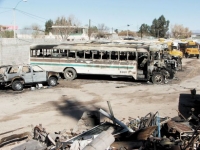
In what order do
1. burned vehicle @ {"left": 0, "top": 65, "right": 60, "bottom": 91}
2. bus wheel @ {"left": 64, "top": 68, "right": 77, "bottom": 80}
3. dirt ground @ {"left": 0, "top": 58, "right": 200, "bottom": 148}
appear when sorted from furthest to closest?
Answer: bus wheel @ {"left": 64, "top": 68, "right": 77, "bottom": 80} → burned vehicle @ {"left": 0, "top": 65, "right": 60, "bottom": 91} → dirt ground @ {"left": 0, "top": 58, "right": 200, "bottom": 148}

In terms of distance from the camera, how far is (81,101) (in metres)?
15.1

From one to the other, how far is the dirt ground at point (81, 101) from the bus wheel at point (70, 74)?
455mm

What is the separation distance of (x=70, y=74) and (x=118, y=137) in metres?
12.9

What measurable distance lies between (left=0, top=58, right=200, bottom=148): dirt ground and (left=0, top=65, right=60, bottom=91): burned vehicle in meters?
0.48

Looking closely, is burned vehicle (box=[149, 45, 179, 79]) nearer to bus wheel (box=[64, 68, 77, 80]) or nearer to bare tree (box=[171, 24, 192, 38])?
bus wheel (box=[64, 68, 77, 80])

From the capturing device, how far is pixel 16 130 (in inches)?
421

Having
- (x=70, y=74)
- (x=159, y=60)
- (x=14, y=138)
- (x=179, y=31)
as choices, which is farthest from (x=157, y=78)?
(x=179, y=31)

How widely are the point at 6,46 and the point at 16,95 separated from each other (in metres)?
9.62

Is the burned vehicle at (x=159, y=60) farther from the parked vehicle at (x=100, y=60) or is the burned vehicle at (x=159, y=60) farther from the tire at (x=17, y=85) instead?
the tire at (x=17, y=85)

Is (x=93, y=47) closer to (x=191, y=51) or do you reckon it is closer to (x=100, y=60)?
(x=100, y=60)

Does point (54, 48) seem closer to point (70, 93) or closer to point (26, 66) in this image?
point (26, 66)

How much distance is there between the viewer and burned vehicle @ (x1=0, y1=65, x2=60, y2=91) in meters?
17.2

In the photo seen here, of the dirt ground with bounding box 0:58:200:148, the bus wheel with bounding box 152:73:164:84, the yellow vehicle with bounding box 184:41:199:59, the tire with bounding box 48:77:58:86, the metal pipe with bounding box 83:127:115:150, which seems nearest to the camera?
the metal pipe with bounding box 83:127:115:150

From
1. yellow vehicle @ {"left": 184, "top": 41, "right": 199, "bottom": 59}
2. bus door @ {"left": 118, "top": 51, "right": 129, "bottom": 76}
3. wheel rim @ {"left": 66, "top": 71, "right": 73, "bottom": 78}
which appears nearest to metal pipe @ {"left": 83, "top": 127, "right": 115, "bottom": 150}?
bus door @ {"left": 118, "top": 51, "right": 129, "bottom": 76}
